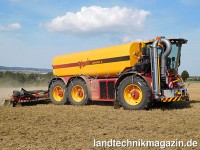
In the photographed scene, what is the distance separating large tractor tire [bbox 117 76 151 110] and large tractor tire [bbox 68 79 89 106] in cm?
217

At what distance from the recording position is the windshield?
1182 cm

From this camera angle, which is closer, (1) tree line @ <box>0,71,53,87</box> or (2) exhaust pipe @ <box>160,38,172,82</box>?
(2) exhaust pipe @ <box>160,38,172,82</box>

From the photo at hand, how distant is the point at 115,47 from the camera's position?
12344 mm

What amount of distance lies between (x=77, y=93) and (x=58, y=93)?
52.4 inches

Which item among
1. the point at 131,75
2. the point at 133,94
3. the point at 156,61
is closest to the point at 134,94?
the point at 133,94

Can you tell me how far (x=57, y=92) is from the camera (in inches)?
596

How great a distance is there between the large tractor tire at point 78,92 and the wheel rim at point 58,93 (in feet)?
2.55

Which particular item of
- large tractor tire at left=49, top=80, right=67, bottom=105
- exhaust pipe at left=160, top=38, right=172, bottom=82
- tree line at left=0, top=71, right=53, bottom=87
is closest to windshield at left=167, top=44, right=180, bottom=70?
exhaust pipe at left=160, top=38, right=172, bottom=82

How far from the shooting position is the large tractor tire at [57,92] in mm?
14714

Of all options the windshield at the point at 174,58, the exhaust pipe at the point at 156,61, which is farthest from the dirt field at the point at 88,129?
the windshield at the point at 174,58

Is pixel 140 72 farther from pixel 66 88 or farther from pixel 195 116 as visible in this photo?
pixel 66 88

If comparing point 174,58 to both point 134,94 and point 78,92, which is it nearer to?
point 134,94

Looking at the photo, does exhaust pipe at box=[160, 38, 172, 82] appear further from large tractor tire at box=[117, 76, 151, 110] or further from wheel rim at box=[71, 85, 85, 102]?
wheel rim at box=[71, 85, 85, 102]

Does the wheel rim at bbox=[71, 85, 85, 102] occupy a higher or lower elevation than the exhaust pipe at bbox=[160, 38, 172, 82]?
lower
